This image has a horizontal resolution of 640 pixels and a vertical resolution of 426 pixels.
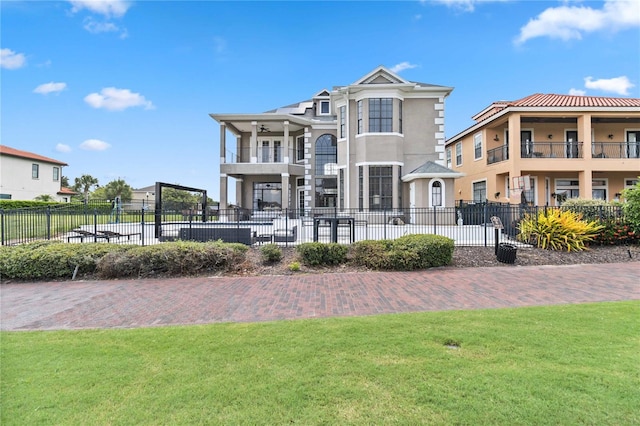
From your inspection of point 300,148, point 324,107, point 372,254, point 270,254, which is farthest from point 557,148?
point 270,254

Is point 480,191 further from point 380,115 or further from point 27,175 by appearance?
point 27,175

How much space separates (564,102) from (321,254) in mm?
21170

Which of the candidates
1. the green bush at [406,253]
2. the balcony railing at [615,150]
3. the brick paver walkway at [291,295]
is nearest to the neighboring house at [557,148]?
the balcony railing at [615,150]

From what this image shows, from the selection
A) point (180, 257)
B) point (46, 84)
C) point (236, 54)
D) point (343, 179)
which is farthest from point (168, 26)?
point (343, 179)

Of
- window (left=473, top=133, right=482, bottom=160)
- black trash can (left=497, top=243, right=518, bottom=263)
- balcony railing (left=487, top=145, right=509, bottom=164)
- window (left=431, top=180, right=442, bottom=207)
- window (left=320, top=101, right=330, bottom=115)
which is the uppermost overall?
window (left=320, top=101, right=330, bottom=115)

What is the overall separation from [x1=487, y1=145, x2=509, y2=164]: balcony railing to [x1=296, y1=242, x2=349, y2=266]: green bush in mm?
16457

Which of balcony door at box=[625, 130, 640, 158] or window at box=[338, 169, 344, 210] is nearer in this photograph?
window at box=[338, 169, 344, 210]

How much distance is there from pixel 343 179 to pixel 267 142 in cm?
883

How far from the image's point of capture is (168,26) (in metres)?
11.3

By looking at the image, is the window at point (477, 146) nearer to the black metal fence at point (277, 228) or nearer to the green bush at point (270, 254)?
A: the black metal fence at point (277, 228)

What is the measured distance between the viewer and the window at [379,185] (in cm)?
1875

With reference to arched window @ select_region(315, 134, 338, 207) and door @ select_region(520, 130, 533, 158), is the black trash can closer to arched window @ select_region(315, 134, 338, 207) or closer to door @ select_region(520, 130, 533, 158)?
door @ select_region(520, 130, 533, 158)

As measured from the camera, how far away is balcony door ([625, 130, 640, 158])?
20.9 meters

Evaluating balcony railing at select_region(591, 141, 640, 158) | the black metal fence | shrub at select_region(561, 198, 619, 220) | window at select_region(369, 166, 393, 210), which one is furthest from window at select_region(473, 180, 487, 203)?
shrub at select_region(561, 198, 619, 220)
